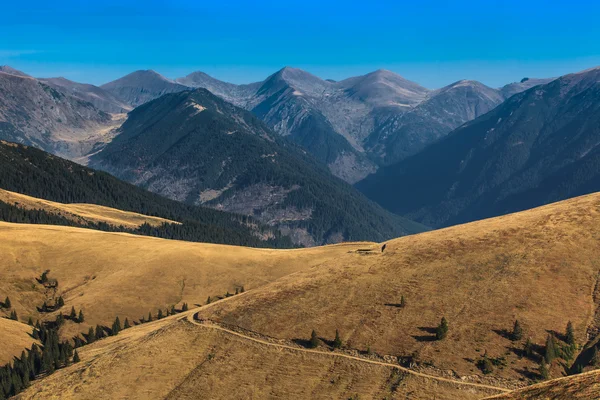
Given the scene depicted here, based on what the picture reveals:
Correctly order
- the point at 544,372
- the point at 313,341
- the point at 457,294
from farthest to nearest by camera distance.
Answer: the point at 457,294, the point at 313,341, the point at 544,372

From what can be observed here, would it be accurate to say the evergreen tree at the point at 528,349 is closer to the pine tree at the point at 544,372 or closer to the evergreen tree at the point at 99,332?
the pine tree at the point at 544,372

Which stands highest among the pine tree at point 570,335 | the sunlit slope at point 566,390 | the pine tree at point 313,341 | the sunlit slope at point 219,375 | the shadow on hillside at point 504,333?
the sunlit slope at point 566,390

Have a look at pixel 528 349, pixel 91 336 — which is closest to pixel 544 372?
pixel 528 349

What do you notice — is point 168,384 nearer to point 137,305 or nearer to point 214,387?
point 214,387

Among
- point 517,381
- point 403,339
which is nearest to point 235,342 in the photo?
point 403,339

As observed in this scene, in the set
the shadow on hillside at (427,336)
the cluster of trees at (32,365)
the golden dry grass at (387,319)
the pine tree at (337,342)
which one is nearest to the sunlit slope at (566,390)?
the golden dry grass at (387,319)

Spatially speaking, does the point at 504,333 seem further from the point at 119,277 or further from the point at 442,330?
the point at 119,277
